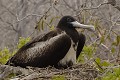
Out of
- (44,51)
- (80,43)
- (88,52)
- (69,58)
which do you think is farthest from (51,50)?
(80,43)

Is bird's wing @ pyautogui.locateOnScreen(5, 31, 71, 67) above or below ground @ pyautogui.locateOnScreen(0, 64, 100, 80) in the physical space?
above

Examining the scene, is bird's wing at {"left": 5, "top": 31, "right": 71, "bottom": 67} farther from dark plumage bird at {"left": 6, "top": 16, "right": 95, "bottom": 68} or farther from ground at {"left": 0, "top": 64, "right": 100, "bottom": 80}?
ground at {"left": 0, "top": 64, "right": 100, "bottom": 80}

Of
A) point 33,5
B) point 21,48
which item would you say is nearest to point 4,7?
point 33,5

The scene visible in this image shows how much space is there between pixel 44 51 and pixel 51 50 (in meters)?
0.11

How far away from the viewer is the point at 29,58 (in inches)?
258

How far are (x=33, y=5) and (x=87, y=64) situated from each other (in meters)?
15.0

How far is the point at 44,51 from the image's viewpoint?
256 inches

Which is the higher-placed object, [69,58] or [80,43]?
[80,43]

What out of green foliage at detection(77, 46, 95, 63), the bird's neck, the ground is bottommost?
the ground

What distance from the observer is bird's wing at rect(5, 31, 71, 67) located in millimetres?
6371

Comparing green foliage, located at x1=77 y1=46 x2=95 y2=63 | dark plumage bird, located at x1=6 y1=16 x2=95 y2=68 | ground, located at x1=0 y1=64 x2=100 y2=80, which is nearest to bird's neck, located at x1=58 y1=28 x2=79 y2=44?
dark plumage bird, located at x1=6 y1=16 x2=95 y2=68

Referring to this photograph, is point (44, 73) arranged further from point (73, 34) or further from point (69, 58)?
point (73, 34)

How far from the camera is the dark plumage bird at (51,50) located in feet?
21.0

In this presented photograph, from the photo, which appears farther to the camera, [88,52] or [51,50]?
[88,52]
